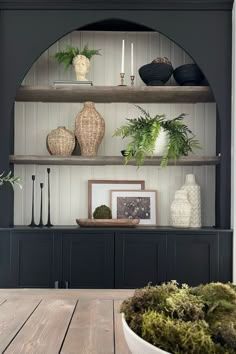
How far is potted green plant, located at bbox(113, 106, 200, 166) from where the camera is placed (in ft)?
9.85

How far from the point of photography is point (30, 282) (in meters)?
2.95

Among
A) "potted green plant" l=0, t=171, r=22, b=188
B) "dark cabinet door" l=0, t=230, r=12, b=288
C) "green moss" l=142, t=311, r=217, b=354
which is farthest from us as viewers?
"dark cabinet door" l=0, t=230, r=12, b=288

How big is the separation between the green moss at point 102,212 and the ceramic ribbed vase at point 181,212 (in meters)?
0.47

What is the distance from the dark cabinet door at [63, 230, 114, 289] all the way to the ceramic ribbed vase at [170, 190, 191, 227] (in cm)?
51

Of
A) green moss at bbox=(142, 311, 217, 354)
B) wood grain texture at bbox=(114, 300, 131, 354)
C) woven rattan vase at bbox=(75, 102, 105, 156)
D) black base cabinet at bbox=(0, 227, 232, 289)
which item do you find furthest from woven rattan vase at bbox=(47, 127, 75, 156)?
green moss at bbox=(142, 311, 217, 354)

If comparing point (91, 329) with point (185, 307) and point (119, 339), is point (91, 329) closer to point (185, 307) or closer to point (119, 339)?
point (119, 339)

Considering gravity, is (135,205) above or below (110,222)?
above

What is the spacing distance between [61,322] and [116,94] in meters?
2.22

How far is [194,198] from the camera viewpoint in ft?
10.5

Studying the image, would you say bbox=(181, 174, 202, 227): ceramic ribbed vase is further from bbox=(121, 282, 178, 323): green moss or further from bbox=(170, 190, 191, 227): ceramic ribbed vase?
bbox=(121, 282, 178, 323): green moss

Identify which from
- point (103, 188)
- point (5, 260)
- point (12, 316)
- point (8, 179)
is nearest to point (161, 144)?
point (103, 188)

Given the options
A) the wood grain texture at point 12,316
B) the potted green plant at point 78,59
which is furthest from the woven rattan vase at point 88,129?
the wood grain texture at point 12,316

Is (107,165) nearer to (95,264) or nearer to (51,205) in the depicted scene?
(51,205)

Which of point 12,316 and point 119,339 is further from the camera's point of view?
point 12,316
